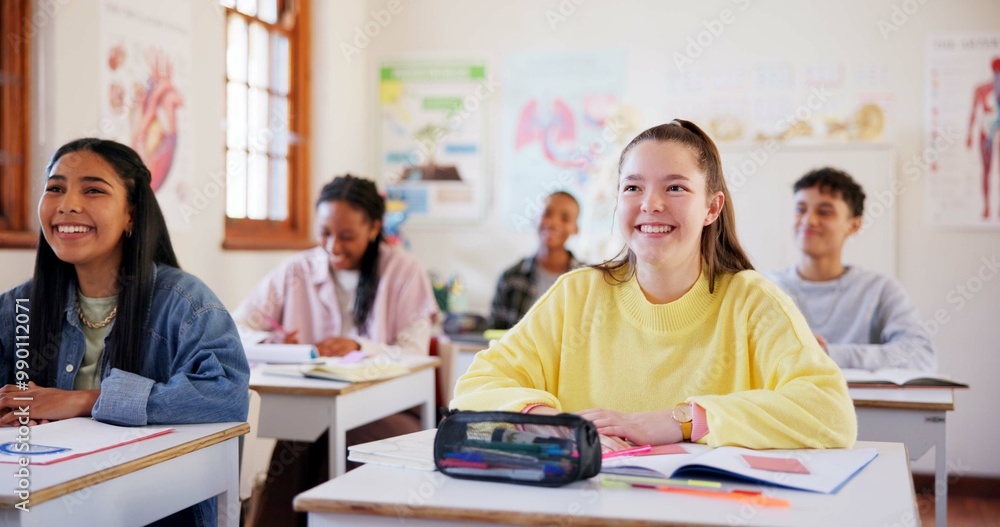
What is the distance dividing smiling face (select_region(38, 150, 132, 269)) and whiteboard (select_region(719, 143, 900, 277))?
329 centimetres

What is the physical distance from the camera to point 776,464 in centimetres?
142

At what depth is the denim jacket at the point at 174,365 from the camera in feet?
6.15

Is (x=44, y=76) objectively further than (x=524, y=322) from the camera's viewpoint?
Yes

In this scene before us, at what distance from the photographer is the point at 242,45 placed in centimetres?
445

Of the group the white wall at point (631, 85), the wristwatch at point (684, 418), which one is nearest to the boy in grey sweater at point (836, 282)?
the white wall at point (631, 85)

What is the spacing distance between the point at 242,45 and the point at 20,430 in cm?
304

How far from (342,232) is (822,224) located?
1.77 m

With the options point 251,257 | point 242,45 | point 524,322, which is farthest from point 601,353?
point 242,45

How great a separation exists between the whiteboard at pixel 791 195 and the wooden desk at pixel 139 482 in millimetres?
3306

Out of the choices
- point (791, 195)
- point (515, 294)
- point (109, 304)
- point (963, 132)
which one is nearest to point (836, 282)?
point (791, 195)

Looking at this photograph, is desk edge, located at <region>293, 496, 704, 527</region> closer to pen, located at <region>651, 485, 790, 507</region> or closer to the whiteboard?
pen, located at <region>651, 485, 790, 507</region>

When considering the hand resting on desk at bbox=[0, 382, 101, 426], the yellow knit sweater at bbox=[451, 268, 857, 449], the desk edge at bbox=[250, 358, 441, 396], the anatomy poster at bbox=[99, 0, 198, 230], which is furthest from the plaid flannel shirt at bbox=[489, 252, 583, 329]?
the hand resting on desk at bbox=[0, 382, 101, 426]

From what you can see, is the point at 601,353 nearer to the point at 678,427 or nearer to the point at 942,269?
the point at 678,427

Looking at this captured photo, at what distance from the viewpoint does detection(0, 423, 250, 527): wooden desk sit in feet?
4.60
